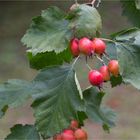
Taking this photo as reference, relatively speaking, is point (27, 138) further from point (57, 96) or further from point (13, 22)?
point (13, 22)

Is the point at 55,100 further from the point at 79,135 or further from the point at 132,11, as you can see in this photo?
the point at 132,11

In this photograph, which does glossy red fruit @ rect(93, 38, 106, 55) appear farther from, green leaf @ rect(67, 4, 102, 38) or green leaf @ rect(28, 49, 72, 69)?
green leaf @ rect(28, 49, 72, 69)

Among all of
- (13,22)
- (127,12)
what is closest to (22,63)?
(13,22)

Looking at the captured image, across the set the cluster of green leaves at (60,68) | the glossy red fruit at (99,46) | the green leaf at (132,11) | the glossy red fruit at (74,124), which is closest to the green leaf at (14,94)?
the cluster of green leaves at (60,68)

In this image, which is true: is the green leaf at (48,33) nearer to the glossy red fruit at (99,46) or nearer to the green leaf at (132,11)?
the glossy red fruit at (99,46)

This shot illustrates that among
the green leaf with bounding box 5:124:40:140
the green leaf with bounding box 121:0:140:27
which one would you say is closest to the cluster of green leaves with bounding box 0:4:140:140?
the green leaf with bounding box 5:124:40:140

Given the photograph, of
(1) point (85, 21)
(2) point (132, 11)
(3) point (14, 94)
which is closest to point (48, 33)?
(1) point (85, 21)
